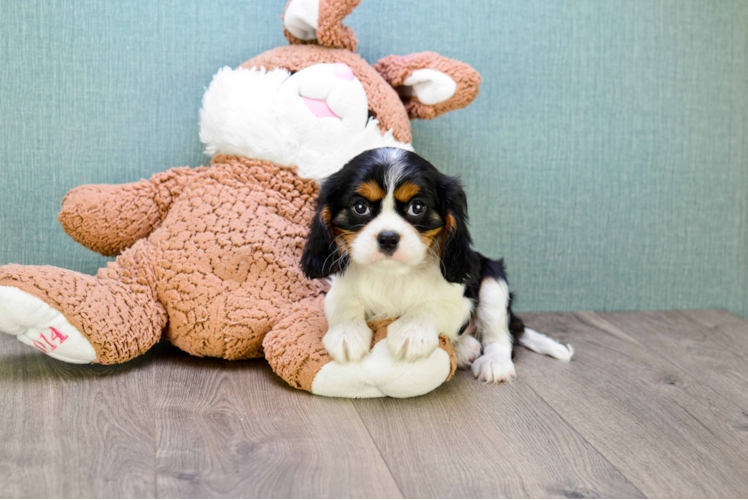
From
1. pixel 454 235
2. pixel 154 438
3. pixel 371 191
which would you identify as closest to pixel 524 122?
pixel 454 235

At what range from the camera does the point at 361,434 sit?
1473mm

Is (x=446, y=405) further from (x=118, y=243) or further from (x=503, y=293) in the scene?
(x=118, y=243)

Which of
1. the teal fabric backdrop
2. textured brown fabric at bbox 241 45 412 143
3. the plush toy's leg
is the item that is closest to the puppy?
textured brown fabric at bbox 241 45 412 143

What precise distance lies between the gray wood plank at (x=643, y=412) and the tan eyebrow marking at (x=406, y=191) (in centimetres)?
66

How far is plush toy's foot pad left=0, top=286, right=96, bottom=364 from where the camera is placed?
61.9 inches

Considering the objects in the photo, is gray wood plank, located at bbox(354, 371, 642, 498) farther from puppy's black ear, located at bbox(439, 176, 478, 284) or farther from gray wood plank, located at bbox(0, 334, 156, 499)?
gray wood plank, located at bbox(0, 334, 156, 499)

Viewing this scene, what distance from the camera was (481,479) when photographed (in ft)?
4.25

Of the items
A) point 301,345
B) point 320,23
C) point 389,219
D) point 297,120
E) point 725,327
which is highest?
point 320,23

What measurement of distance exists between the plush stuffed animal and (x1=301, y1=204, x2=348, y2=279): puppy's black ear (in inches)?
7.3

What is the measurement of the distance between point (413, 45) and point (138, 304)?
50.4 inches

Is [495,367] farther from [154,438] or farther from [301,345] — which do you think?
A: [154,438]

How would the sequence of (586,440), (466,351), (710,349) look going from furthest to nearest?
(710,349)
(466,351)
(586,440)

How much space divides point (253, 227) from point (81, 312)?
1.62 feet

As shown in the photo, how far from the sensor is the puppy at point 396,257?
1540 mm
